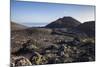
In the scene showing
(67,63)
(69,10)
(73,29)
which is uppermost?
(69,10)

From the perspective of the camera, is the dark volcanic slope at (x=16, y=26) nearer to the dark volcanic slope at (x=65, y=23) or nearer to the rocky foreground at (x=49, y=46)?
the rocky foreground at (x=49, y=46)

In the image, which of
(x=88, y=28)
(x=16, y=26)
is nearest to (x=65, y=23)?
(x=88, y=28)

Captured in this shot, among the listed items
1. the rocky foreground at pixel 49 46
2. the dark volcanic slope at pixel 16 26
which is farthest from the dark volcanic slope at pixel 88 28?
the dark volcanic slope at pixel 16 26

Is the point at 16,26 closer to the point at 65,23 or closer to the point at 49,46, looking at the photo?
the point at 49,46

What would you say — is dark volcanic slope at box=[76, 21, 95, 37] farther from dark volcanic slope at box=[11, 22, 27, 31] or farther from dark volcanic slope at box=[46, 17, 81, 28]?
dark volcanic slope at box=[11, 22, 27, 31]
